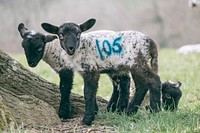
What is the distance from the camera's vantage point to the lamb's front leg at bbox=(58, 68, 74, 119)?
273 inches

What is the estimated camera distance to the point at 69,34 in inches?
262

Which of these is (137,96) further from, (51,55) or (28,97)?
(28,97)

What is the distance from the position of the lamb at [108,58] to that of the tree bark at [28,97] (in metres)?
0.56

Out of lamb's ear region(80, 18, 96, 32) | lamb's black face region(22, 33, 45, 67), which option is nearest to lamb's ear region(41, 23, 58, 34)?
lamb's black face region(22, 33, 45, 67)

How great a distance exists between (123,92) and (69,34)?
1.23m

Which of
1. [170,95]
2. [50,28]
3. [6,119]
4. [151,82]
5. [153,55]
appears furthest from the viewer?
[170,95]

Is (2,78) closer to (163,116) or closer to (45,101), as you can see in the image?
(45,101)

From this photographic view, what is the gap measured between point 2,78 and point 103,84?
5139 mm

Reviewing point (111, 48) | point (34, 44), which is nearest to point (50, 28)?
point (34, 44)

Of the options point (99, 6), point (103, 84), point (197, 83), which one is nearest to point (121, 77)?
point (197, 83)

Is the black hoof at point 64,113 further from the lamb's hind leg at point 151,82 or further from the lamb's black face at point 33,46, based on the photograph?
the lamb's hind leg at point 151,82

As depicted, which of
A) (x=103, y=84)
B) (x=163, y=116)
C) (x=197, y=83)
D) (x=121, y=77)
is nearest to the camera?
(x=163, y=116)

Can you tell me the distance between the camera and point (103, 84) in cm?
1176

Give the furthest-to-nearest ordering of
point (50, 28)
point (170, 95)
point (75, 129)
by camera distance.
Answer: point (170, 95) → point (50, 28) → point (75, 129)
